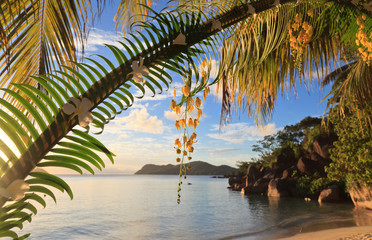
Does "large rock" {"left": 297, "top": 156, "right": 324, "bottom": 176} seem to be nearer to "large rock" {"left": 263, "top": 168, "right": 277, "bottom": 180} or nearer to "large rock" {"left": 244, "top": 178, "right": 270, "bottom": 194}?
"large rock" {"left": 263, "top": 168, "right": 277, "bottom": 180}

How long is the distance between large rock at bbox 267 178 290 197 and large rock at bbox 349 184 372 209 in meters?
7.70

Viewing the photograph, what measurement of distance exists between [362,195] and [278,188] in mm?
8540

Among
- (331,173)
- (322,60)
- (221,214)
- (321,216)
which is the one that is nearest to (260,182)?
(221,214)

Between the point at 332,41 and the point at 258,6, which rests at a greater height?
the point at 332,41

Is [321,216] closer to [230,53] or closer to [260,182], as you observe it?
[260,182]

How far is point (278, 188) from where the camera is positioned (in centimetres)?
2108

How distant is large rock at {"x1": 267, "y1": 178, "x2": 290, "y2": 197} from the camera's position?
20875 millimetres

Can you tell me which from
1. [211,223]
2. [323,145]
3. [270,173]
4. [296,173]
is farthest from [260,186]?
[211,223]

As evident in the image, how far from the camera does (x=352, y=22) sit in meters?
3.60

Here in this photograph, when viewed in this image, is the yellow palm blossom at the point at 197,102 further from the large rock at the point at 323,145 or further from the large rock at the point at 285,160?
the large rock at the point at 285,160

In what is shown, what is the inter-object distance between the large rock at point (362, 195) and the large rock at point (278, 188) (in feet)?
25.3

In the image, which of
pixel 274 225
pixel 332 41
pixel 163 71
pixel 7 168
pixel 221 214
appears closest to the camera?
pixel 7 168

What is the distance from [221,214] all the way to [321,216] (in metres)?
6.66

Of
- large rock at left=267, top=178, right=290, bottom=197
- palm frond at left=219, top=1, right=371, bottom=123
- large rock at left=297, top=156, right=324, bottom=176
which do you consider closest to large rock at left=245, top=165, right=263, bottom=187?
large rock at left=267, top=178, right=290, bottom=197
